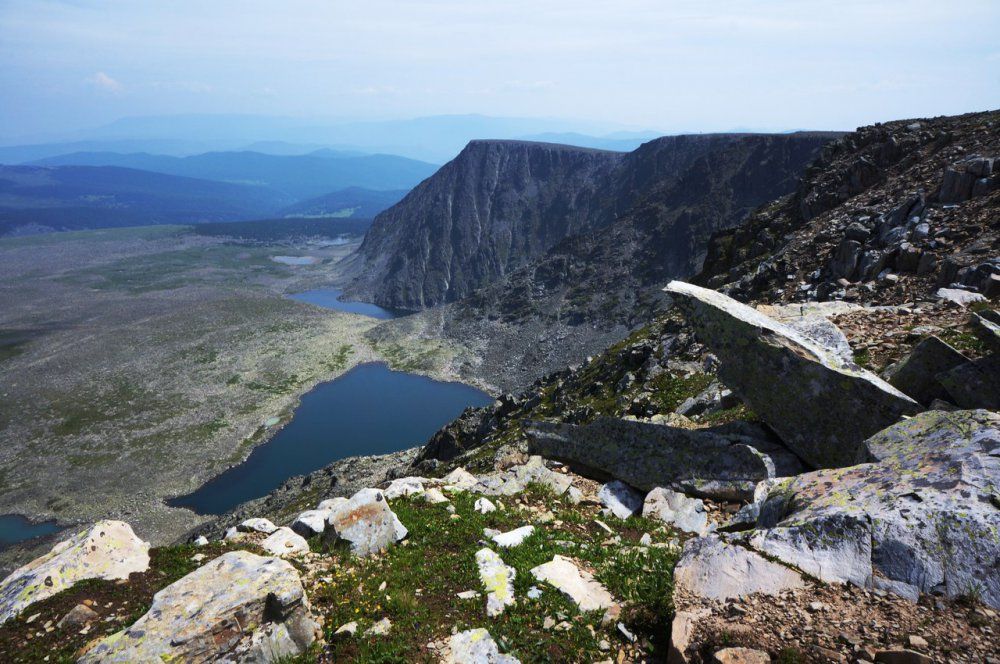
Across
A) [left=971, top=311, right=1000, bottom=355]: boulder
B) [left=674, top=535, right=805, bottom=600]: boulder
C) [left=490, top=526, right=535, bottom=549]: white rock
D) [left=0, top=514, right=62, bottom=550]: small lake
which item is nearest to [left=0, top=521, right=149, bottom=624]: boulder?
[left=490, top=526, right=535, bottom=549]: white rock

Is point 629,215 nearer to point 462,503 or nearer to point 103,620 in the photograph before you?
point 462,503

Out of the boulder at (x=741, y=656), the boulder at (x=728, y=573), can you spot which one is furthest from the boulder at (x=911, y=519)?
the boulder at (x=741, y=656)

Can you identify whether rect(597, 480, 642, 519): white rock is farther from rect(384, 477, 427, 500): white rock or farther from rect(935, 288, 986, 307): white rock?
rect(935, 288, 986, 307): white rock

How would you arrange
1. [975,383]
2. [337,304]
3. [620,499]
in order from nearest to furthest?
[975,383], [620,499], [337,304]

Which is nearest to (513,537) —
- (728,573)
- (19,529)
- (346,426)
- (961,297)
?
(728,573)

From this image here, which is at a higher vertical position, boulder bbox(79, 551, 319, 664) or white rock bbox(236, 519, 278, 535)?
boulder bbox(79, 551, 319, 664)

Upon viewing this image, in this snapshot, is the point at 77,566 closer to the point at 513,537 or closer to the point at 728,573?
the point at 513,537

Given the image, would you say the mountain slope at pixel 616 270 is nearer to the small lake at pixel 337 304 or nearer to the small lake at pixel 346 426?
the small lake at pixel 346 426
